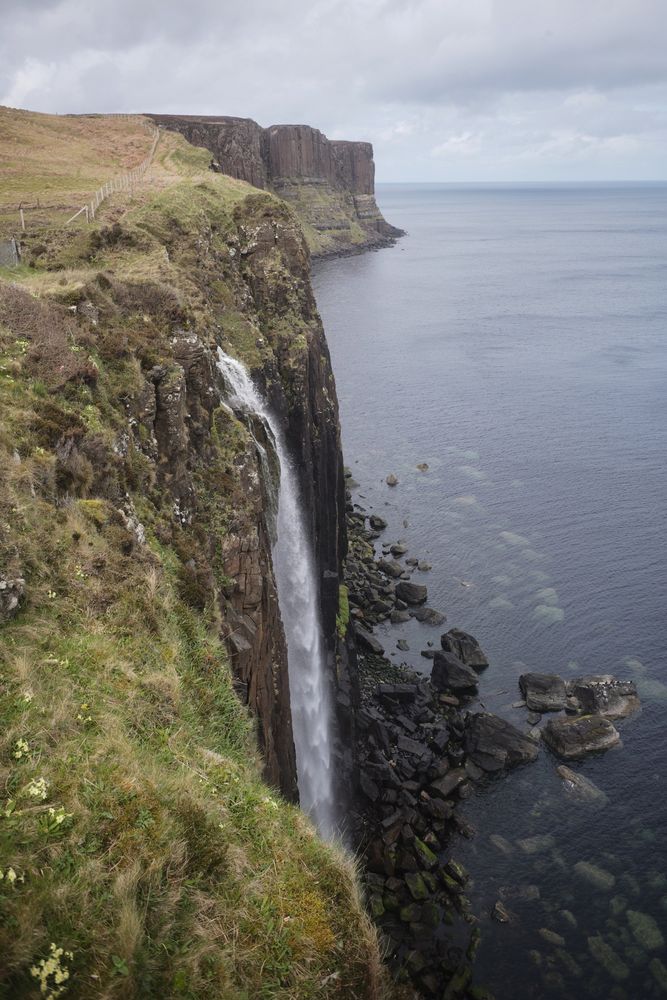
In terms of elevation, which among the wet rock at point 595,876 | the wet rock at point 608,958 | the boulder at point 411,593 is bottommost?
the wet rock at point 608,958

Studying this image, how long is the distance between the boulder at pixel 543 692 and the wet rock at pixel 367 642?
9.75 m

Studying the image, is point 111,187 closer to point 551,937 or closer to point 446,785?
A: point 446,785

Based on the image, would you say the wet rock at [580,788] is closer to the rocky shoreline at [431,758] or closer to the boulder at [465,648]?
A: the rocky shoreline at [431,758]

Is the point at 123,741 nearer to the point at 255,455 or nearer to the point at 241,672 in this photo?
the point at 241,672

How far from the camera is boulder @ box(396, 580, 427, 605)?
2120 inches

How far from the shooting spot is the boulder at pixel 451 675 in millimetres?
44438

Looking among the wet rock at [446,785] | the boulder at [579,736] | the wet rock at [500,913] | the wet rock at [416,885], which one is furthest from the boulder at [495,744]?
the wet rock at [416,885]

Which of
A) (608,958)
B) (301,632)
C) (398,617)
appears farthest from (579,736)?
(301,632)

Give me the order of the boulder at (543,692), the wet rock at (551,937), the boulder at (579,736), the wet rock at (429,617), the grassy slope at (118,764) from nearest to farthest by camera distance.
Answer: the grassy slope at (118,764) → the wet rock at (551,937) → the boulder at (579,736) → the boulder at (543,692) → the wet rock at (429,617)

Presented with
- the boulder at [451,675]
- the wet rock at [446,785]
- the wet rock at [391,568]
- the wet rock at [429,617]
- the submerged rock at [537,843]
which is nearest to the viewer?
the submerged rock at [537,843]

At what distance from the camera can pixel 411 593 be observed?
5416 cm

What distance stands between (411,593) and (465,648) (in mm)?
7856

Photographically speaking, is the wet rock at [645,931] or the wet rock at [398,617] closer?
the wet rock at [645,931]

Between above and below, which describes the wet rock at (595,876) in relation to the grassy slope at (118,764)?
below
